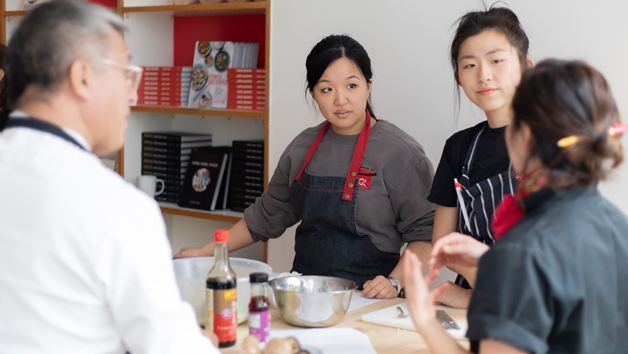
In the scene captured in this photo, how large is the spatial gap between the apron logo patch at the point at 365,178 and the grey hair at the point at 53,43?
3.81ft

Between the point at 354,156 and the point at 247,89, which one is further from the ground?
the point at 247,89

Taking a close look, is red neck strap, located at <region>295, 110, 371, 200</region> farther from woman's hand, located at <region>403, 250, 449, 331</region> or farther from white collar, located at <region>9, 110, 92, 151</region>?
white collar, located at <region>9, 110, 92, 151</region>

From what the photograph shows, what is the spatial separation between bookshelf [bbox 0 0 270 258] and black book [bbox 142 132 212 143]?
55 mm

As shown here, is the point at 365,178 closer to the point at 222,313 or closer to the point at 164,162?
the point at 222,313

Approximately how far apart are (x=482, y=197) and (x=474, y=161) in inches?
5.0

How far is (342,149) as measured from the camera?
206 cm

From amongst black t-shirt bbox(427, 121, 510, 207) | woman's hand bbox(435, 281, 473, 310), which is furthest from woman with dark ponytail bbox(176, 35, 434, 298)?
woman's hand bbox(435, 281, 473, 310)

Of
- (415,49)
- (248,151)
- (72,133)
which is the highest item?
(415,49)

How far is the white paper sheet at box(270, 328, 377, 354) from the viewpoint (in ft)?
4.06

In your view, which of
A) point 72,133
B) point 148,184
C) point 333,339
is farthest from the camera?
point 148,184

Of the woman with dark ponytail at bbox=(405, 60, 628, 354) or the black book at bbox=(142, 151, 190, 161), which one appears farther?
the black book at bbox=(142, 151, 190, 161)

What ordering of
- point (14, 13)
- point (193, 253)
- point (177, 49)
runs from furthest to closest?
1. point (14, 13)
2. point (177, 49)
3. point (193, 253)

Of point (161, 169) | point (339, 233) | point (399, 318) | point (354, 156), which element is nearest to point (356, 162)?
point (354, 156)

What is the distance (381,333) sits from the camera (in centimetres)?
136
